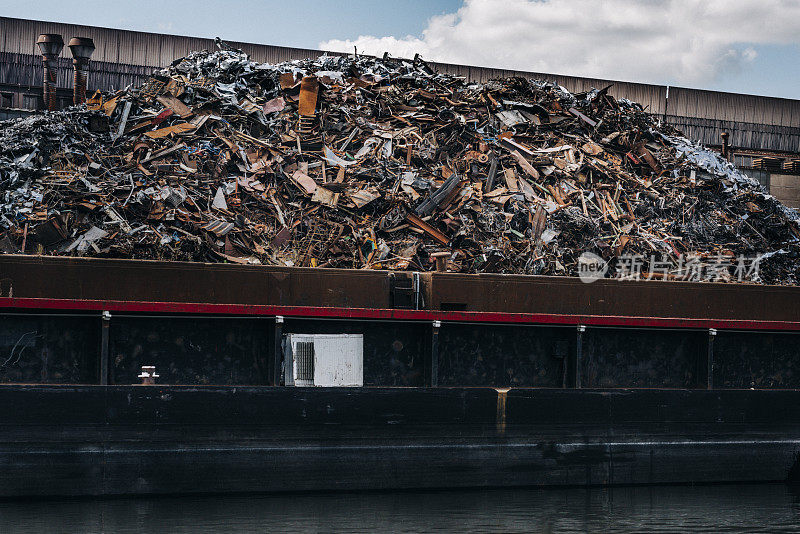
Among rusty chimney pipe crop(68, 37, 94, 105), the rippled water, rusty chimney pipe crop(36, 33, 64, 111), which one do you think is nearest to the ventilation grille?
the rippled water

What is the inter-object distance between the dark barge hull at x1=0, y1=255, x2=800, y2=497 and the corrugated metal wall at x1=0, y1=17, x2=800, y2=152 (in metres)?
13.1

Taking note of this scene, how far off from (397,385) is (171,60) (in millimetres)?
14514

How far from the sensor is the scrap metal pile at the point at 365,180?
1184cm

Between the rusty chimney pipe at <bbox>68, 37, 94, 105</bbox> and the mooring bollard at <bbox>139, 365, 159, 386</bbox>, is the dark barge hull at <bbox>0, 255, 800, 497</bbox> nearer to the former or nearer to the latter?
the mooring bollard at <bbox>139, 365, 159, 386</bbox>

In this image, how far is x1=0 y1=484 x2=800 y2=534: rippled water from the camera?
8789 millimetres

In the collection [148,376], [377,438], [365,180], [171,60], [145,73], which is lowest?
[377,438]

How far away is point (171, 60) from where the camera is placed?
22734mm

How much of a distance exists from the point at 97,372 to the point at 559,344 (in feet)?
17.7

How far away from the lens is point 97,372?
10.0 meters

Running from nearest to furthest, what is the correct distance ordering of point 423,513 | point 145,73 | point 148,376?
point 423,513, point 148,376, point 145,73

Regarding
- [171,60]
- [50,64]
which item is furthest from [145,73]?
[50,64]

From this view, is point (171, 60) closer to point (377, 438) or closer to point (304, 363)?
point (304, 363)

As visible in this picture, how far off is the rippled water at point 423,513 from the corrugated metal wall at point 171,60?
14.8 metres

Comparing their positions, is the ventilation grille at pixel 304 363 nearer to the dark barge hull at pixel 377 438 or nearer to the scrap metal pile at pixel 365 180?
the dark barge hull at pixel 377 438
